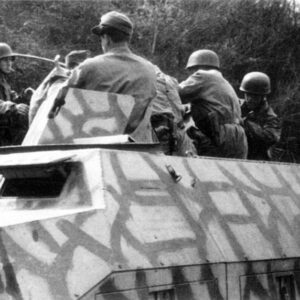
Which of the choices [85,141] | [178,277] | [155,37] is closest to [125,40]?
[85,141]

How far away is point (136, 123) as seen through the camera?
25.8 ft

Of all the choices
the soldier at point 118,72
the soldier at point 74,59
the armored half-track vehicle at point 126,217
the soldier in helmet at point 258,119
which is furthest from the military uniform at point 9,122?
the soldier in helmet at point 258,119

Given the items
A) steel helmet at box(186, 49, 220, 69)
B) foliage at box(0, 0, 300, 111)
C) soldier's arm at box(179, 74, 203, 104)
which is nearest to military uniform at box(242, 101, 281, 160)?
steel helmet at box(186, 49, 220, 69)

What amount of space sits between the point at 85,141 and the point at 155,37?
18757 mm

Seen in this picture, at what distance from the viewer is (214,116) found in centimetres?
984

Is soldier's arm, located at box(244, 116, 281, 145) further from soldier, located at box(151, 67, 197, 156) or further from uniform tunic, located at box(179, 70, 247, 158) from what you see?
soldier, located at box(151, 67, 197, 156)

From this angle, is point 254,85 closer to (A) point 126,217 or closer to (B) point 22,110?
(B) point 22,110

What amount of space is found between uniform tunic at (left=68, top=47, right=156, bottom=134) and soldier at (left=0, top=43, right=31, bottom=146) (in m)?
1.55

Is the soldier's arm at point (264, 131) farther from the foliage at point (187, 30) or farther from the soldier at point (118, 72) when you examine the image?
the foliage at point (187, 30)

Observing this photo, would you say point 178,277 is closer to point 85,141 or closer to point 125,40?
point 85,141

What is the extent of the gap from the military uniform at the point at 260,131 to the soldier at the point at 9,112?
2685 millimetres

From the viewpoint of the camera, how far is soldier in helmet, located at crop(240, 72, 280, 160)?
436 inches

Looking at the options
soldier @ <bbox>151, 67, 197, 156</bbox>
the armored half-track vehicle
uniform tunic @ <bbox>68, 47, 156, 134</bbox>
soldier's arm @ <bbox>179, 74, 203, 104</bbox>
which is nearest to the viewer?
the armored half-track vehicle

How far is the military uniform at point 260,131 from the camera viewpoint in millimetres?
11062
